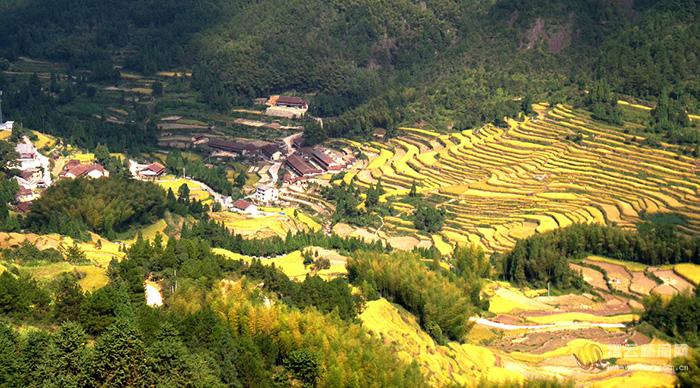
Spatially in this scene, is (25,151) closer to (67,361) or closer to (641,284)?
(641,284)

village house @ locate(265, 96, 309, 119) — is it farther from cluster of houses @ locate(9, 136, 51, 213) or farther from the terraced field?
cluster of houses @ locate(9, 136, 51, 213)

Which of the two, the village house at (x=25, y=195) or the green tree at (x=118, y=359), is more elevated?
the green tree at (x=118, y=359)

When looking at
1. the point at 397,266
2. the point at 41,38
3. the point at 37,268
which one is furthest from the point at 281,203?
the point at 41,38

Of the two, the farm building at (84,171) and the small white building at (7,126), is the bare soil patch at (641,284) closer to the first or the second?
the farm building at (84,171)

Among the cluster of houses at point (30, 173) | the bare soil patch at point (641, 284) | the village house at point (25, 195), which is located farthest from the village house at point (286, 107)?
the bare soil patch at point (641, 284)

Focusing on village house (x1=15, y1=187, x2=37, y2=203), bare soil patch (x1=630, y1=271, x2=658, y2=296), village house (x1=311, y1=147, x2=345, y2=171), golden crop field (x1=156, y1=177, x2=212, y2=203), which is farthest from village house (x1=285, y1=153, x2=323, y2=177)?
bare soil patch (x1=630, y1=271, x2=658, y2=296)

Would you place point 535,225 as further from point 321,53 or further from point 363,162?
point 321,53
